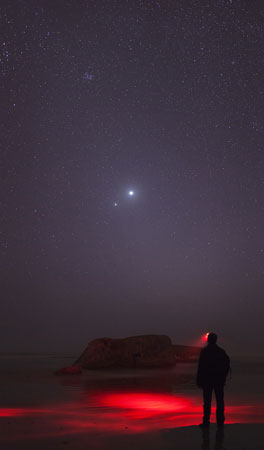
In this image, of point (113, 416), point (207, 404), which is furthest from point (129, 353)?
point (207, 404)

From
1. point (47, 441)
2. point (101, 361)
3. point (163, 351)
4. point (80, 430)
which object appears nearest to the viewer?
point (47, 441)

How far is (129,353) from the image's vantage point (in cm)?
8919

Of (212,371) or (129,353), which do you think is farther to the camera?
(129,353)

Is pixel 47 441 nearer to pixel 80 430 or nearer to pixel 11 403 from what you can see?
pixel 80 430

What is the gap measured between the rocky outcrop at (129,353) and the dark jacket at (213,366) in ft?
224

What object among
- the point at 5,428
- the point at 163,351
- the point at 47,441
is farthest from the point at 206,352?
the point at 163,351

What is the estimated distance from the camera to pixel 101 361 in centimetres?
8181

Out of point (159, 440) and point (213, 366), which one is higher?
point (213, 366)

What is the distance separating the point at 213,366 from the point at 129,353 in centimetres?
7898

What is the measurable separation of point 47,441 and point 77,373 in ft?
142

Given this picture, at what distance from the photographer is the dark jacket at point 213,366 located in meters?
12.7

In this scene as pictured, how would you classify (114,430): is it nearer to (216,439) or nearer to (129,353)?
(216,439)

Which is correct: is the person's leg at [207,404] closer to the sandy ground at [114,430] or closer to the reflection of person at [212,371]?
the reflection of person at [212,371]

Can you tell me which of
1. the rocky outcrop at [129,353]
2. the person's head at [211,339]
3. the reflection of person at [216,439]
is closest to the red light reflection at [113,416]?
the reflection of person at [216,439]
